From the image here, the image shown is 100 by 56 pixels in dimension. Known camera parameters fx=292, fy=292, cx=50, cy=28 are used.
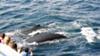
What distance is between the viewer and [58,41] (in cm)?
1809

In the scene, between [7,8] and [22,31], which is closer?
[22,31]

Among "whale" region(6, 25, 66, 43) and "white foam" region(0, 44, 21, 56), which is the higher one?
"whale" region(6, 25, 66, 43)

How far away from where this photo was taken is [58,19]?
74.8 ft

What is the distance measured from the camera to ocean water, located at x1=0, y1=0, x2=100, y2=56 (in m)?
17.2

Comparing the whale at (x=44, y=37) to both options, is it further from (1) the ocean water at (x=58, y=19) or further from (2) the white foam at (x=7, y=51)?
(2) the white foam at (x=7, y=51)

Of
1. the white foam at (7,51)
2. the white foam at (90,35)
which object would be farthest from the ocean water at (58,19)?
the white foam at (7,51)

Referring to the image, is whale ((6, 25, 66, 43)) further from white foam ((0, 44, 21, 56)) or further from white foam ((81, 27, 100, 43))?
white foam ((0, 44, 21, 56))

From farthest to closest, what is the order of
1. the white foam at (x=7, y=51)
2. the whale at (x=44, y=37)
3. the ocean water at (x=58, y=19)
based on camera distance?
the whale at (x=44, y=37)
the ocean water at (x=58, y=19)
the white foam at (x=7, y=51)

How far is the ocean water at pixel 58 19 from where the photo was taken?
17.2 metres

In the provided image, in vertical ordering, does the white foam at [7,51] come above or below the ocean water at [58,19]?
below

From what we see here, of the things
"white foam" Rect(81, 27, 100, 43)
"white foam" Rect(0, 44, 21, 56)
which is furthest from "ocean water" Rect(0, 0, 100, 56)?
"white foam" Rect(0, 44, 21, 56)

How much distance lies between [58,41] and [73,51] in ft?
4.85

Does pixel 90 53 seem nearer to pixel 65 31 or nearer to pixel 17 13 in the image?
pixel 65 31

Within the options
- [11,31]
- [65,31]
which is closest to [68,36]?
[65,31]
